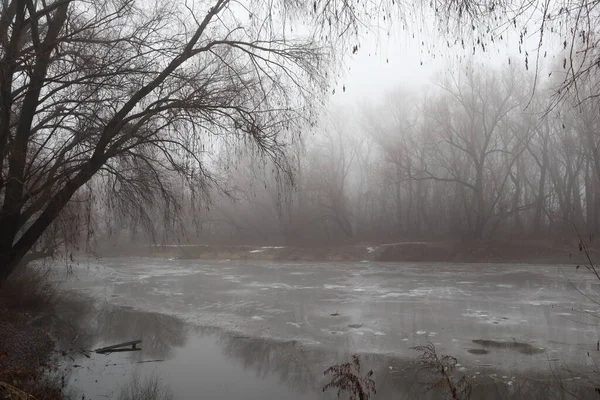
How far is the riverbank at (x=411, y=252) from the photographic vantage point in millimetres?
25391

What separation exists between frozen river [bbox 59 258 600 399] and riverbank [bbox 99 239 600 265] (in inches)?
232

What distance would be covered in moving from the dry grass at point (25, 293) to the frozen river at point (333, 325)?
1.45 meters

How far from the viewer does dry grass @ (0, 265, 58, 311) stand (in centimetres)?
1151

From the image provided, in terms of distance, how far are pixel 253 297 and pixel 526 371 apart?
9.59 meters

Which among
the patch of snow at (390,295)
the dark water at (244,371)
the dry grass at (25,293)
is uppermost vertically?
the dry grass at (25,293)

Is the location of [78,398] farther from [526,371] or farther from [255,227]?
[255,227]

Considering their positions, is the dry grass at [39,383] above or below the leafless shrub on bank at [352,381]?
below

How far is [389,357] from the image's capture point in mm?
8305

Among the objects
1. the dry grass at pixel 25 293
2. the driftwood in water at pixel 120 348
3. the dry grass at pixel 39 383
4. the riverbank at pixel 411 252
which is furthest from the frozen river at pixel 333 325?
the riverbank at pixel 411 252

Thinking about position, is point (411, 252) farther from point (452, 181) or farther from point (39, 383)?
point (39, 383)

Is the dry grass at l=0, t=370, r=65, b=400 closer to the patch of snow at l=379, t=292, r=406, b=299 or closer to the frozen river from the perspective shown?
the frozen river

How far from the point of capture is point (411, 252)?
1137 inches

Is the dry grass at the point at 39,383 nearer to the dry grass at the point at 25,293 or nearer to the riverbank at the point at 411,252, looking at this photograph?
the dry grass at the point at 25,293


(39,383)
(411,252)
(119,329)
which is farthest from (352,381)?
(411,252)
